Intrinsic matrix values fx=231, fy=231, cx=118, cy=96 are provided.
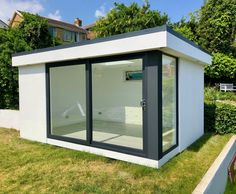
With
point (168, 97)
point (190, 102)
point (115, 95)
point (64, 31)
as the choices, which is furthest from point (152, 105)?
point (64, 31)

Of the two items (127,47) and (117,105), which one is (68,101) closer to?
(117,105)

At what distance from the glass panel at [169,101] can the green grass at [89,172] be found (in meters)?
0.48

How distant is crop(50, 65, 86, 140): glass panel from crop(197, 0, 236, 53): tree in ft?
49.6

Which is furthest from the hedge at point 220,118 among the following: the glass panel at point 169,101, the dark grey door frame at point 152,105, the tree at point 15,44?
the tree at point 15,44

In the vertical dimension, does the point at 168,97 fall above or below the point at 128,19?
below

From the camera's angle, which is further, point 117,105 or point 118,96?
point 118,96

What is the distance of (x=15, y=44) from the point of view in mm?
10141

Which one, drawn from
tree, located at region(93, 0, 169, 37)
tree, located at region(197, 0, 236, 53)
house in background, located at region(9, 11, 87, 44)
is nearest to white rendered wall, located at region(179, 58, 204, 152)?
tree, located at region(197, 0, 236, 53)

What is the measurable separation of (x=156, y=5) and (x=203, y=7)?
4.17 metres

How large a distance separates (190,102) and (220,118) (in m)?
1.98

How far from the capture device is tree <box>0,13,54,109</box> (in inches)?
375

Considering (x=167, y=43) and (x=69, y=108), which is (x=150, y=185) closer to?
(x=167, y=43)

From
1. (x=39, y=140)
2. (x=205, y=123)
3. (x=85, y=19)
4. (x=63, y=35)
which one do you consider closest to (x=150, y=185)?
(x=39, y=140)

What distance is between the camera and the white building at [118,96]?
4.52 meters
